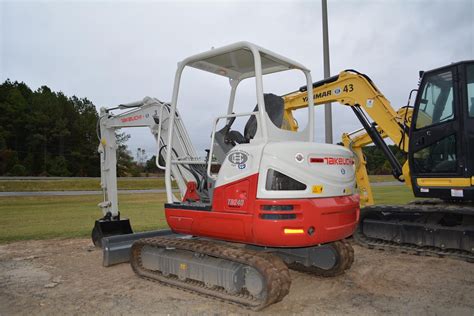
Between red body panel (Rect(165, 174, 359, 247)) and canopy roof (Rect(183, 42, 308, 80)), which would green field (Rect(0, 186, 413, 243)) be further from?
red body panel (Rect(165, 174, 359, 247))

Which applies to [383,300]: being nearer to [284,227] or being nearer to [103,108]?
[284,227]

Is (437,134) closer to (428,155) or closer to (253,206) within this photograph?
(428,155)

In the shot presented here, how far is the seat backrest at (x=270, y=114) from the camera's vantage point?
5.11 metres

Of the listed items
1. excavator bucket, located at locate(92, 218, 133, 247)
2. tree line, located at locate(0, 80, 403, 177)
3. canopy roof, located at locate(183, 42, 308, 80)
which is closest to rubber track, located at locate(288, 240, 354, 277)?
canopy roof, located at locate(183, 42, 308, 80)

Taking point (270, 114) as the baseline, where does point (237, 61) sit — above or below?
above

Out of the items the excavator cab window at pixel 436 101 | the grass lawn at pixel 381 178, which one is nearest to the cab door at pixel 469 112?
the excavator cab window at pixel 436 101

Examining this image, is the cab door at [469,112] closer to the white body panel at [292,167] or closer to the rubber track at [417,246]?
the rubber track at [417,246]

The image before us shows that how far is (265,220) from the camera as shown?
4.29 metres

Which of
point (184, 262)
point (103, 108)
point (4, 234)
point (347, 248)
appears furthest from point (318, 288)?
point (4, 234)

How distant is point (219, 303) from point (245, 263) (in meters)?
0.66

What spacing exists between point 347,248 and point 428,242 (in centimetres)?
237

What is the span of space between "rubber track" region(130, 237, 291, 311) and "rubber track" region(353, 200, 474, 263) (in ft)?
12.5

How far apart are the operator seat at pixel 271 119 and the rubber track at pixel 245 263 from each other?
1.39 m

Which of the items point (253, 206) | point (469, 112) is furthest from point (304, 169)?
point (469, 112)
